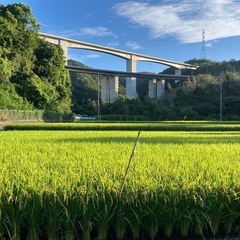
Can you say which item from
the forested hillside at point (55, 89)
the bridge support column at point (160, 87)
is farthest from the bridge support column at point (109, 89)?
the bridge support column at point (160, 87)

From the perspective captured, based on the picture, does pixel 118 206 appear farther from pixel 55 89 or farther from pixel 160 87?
pixel 160 87

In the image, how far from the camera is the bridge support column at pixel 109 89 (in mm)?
67438

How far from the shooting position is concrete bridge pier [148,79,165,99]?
2943 inches

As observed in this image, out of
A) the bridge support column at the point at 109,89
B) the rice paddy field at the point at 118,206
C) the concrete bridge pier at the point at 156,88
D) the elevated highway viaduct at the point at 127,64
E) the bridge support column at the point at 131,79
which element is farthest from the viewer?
the concrete bridge pier at the point at 156,88

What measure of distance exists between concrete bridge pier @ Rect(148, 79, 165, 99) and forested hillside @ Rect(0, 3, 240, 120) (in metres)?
2.59

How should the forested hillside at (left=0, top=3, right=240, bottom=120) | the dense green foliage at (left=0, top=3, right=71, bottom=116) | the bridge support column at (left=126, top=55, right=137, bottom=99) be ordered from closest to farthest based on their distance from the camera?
the dense green foliage at (left=0, top=3, right=71, bottom=116), the forested hillside at (left=0, top=3, right=240, bottom=120), the bridge support column at (left=126, top=55, right=137, bottom=99)

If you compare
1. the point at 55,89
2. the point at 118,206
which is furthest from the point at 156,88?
the point at 118,206

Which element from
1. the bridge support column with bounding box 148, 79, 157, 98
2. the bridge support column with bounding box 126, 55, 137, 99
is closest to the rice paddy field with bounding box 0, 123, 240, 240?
the bridge support column with bounding box 126, 55, 137, 99

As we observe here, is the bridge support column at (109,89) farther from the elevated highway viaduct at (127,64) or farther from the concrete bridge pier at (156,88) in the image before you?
the concrete bridge pier at (156,88)

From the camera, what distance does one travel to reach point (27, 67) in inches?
1625

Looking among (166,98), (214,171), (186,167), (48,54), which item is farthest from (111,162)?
(166,98)

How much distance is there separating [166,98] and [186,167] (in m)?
65.5

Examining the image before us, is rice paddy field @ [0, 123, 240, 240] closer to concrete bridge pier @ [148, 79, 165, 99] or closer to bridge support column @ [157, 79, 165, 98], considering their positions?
concrete bridge pier @ [148, 79, 165, 99]

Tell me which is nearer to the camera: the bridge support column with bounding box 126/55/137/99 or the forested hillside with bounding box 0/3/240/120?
the forested hillside with bounding box 0/3/240/120
